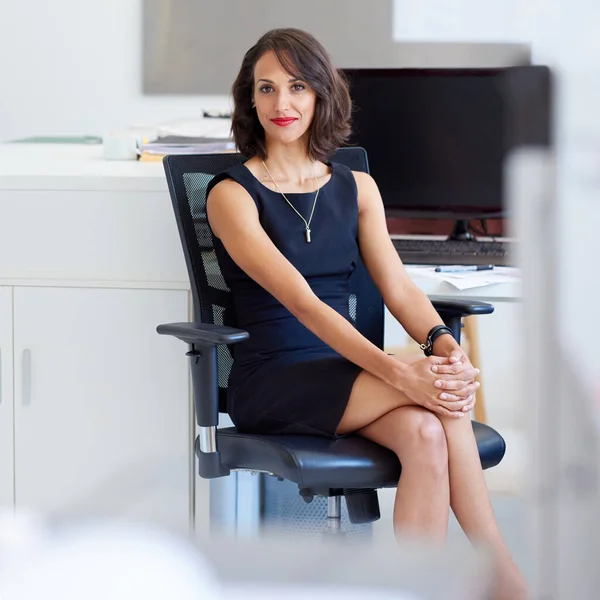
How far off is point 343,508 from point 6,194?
3.83 ft

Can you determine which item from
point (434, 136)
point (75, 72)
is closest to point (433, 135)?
point (434, 136)

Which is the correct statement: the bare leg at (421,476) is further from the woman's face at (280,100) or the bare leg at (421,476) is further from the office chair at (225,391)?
the woman's face at (280,100)

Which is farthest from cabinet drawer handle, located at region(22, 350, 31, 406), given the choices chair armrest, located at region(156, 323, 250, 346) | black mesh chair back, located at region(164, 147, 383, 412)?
chair armrest, located at region(156, 323, 250, 346)

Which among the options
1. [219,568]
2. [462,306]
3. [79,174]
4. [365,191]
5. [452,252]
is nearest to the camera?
[219,568]

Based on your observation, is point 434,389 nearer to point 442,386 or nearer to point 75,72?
point 442,386

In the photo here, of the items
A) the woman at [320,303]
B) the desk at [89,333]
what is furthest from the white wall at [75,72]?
the woman at [320,303]

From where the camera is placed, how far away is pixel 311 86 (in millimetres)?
2072

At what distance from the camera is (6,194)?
7.67ft

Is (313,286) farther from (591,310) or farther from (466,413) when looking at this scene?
(591,310)

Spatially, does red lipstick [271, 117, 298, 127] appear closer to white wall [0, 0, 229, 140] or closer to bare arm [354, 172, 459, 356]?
bare arm [354, 172, 459, 356]

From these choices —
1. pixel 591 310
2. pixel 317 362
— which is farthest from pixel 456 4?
pixel 591 310

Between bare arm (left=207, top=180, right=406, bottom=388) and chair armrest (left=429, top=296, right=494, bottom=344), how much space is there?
0.25 m

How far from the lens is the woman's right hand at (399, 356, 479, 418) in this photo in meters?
1.79

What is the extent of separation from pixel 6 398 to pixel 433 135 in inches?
51.1
